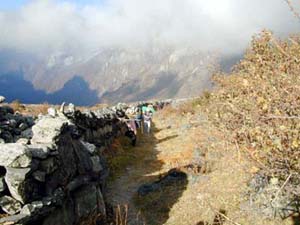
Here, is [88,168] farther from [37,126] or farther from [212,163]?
[212,163]

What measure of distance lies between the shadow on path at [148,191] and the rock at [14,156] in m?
4.48

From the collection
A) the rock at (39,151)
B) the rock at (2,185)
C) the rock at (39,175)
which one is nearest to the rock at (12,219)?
the rock at (2,185)

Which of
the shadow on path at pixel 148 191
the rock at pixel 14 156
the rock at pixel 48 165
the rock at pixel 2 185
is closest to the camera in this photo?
the rock at pixel 2 185

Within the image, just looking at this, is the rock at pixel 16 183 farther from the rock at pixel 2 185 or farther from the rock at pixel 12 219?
the rock at pixel 12 219

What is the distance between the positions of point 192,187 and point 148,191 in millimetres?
1370

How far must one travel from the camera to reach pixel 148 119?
104ft

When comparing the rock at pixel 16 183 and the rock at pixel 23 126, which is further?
the rock at pixel 23 126

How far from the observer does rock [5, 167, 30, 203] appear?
916 centimetres

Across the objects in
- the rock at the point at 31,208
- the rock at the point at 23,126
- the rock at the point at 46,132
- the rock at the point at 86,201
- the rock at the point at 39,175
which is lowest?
the rock at the point at 86,201

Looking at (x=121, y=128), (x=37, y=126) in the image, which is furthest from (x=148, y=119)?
(x=37, y=126)

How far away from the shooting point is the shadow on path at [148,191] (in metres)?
13.9

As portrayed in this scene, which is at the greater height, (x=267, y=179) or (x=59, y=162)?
(x=59, y=162)

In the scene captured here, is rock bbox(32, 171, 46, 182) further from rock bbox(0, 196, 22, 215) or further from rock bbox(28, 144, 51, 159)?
rock bbox(0, 196, 22, 215)

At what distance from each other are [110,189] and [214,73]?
533 centimetres
